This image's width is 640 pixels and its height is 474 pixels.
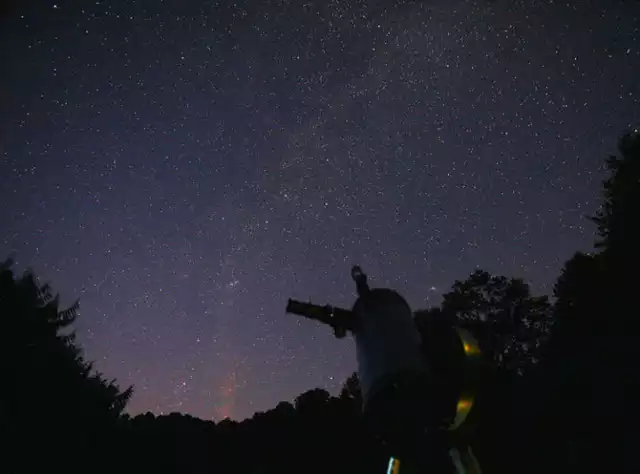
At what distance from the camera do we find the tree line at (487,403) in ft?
52.9

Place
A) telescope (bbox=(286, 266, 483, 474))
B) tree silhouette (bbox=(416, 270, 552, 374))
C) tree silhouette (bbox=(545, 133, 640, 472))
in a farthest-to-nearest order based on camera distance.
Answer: tree silhouette (bbox=(416, 270, 552, 374))
tree silhouette (bbox=(545, 133, 640, 472))
telescope (bbox=(286, 266, 483, 474))

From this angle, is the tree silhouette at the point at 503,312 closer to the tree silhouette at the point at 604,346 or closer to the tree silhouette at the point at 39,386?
the tree silhouette at the point at 604,346

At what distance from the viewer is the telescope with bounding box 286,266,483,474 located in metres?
4.96

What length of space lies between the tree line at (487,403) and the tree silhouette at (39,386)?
43mm

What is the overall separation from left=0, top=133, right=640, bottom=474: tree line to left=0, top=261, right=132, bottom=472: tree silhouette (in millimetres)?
43

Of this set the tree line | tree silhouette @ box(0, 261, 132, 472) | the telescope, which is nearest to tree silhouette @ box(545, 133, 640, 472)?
the tree line

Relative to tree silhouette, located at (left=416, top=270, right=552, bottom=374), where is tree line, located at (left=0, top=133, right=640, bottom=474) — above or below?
below

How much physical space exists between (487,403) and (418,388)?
16734 millimetres

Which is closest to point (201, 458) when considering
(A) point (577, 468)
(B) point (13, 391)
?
(B) point (13, 391)

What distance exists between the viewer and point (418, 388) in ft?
16.1

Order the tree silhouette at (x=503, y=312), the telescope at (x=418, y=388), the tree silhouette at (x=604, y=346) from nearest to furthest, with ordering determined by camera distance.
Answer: the telescope at (x=418, y=388), the tree silhouette at (x=604, y=346), the tree silhouette at (x=503, y=312)

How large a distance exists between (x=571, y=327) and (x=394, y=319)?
1872cm

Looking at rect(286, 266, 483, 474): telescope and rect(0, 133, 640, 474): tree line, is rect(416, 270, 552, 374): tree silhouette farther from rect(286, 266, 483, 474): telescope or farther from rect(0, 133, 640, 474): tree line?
rect(286, 266, 483, 474): telescope

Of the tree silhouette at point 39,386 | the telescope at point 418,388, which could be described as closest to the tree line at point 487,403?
the tree silhouette at point 39,386
